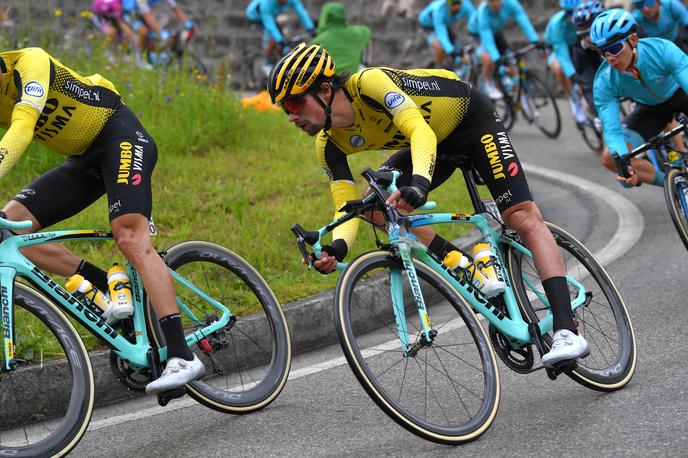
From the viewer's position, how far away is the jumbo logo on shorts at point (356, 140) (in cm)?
525

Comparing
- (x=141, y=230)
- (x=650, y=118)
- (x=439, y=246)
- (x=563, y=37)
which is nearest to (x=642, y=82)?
(x=650, y=118)

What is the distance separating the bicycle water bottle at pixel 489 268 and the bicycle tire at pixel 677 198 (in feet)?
7.40

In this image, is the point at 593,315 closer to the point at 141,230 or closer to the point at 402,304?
the point at 402,304

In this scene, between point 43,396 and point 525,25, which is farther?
point 525,25

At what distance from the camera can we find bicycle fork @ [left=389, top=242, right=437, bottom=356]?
15.3 ft

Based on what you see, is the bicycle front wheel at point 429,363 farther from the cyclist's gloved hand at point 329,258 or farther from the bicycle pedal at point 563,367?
the bicycle pedal at point 563,367

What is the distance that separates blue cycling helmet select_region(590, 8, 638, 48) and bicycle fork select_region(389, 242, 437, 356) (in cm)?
327

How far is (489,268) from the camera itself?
5.16 m

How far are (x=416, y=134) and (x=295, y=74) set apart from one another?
0.63 metres

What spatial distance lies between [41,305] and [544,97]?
11.5 m

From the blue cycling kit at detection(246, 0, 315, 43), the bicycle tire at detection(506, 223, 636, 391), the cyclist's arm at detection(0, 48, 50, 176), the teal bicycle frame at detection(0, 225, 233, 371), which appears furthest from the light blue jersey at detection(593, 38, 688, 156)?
the blue cycling kit at detection(246, 0, 315, 43)

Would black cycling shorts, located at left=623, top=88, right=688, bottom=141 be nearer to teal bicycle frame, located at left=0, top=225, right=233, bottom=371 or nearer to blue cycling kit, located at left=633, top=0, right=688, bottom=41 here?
blue cycling kit, located at left=633, top=0, right=688, bottom=41

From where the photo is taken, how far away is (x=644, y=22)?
454 inches

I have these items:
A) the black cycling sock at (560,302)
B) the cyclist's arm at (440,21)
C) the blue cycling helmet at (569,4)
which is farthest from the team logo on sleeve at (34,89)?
the cyclist's arm at (440,21)
